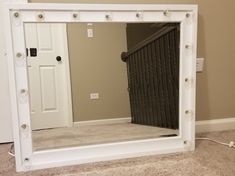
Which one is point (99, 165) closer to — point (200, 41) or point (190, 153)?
point (190, 153)

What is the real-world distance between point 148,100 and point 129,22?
52cm

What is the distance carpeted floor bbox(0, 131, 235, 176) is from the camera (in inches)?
51.8

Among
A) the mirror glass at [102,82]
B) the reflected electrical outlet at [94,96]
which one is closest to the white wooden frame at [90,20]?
the mirror glass at [102,82]

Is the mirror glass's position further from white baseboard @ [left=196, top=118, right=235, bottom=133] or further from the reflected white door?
white baseboard @ [left=196, top=118, right=235, bottom=133]

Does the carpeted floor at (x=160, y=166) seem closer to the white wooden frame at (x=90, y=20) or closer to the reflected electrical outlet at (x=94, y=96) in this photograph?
the white wooden frame at (x=90, y=20)

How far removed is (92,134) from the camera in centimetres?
155

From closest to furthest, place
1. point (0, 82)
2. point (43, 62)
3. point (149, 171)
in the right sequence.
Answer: point (149, 171)
point (43, 62)
point (0, 82)

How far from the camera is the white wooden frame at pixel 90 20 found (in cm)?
133

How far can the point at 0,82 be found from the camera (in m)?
1.87

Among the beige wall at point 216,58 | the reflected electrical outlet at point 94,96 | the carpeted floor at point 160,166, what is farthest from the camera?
the beige wall at point 216,58

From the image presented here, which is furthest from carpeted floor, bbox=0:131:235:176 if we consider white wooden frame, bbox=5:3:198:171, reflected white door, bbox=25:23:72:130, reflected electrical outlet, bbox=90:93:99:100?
reflected electrical outlet, bbox=90:93:99:100

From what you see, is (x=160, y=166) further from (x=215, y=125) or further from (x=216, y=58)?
(x=216, y=58)

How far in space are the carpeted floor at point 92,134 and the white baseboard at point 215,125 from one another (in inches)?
15.6

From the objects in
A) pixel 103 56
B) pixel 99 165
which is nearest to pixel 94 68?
pixel 103 56
